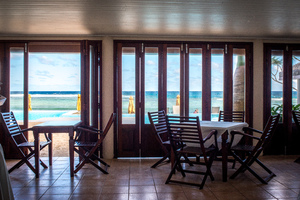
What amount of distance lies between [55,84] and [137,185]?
17.9 m

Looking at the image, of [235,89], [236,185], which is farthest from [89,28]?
[236,185]

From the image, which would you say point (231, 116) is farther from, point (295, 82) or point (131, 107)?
point (131, 107)

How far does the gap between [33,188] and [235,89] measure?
439cm

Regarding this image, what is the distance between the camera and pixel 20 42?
5.68 metres

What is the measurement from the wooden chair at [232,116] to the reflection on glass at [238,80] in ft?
0.62

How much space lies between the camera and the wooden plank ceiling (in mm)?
3738

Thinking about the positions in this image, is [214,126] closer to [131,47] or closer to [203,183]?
[203,183]

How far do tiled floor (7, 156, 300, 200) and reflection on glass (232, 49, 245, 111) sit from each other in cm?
149

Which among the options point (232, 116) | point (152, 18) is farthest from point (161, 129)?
point (152, 18)

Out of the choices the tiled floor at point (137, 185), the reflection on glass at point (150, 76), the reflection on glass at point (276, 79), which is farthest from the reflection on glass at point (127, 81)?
the reflection on glass at point (276, 79)

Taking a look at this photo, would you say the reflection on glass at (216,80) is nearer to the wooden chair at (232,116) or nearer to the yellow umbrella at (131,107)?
the wooden chair at (232,116)

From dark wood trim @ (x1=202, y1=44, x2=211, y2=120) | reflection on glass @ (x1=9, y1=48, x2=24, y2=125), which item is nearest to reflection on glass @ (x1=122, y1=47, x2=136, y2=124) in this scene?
dark wood trim @ (x1=202, y1=44, x2=211, y2=120)

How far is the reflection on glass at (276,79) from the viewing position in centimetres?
598

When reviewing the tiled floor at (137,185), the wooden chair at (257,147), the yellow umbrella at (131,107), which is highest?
the yellow umbrella at (131,107)
